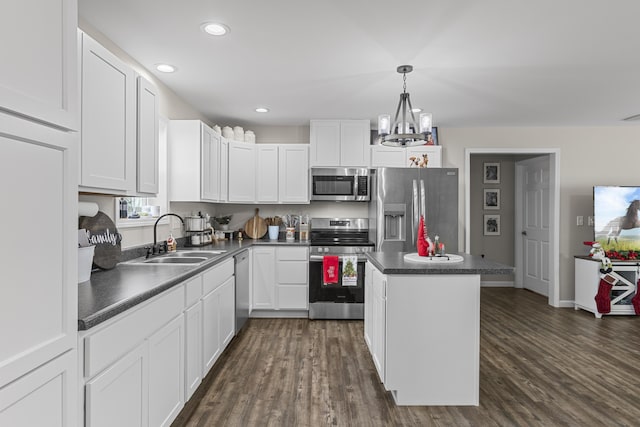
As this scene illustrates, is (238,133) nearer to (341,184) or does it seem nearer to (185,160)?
(185,160)

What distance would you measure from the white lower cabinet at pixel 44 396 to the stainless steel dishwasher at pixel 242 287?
2334 mm

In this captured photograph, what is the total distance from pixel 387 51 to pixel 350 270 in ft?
7.94

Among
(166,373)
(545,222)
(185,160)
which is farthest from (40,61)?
(545,222)

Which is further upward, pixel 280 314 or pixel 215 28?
pixel 215 28

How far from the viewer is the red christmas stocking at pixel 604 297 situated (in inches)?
173

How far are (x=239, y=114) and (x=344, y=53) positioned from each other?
2077mm

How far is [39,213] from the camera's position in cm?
107

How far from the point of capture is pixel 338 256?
4289 millimetres

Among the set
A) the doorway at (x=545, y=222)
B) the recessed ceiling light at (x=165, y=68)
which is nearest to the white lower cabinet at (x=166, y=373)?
the recessed ceiling light at (x=165, y=68)

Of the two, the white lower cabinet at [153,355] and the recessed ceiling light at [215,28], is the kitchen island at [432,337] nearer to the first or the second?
the white lower cabinet at [153,355]

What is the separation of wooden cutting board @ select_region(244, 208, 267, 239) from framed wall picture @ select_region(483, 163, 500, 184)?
3887 mm

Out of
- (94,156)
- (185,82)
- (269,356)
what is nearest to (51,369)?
(94,156)

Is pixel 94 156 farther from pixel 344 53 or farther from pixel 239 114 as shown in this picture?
pixel 239 114

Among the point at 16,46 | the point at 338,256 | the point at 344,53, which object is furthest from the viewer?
the point at 338,256
